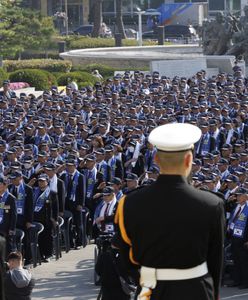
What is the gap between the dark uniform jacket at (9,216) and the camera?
15.6 meters

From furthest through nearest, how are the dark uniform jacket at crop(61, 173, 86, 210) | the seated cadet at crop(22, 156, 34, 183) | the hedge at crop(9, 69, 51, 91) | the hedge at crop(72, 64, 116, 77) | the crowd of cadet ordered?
the hedge at crop(72, 64, 116, 77) → the hedge at crop(9, 69, 51, 91) → the seated cadet at crop(22, 156, 34, 183) → the dark uniform jacket at crop(61, 173, 86, 210) → the crowd of cadet

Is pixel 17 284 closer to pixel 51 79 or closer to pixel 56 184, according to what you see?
pixel 56 184

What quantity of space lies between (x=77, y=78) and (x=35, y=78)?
147cm

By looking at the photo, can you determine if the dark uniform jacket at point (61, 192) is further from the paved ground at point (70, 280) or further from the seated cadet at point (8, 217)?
the seated cadet at point (8, 217)

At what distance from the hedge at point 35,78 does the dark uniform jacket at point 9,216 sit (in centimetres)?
2212

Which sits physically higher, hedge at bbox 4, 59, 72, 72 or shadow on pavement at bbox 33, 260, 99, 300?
hedge at bbox 4, 59, 72, 72

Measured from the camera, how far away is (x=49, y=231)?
16812mm

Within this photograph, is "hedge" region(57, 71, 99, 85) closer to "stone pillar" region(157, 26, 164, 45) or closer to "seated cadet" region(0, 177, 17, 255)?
"stone pillar" region(157, 26, 164, 45)

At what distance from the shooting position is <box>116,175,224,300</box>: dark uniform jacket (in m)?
5.46

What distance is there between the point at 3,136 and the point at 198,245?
17584mm

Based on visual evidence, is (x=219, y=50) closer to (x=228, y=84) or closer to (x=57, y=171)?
(x=228, y=84)

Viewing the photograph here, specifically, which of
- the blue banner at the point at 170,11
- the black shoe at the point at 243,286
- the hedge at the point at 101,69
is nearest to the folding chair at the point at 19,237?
the black shoe at the point at 243,286

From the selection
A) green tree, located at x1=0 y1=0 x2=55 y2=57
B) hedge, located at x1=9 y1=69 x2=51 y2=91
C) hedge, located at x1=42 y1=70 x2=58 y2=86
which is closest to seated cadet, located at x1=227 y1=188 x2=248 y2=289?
hedge, located at x1=9 y1=69 x2=51 y2=91

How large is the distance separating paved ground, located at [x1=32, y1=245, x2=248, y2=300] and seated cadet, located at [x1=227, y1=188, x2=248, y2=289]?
19 centimetres
